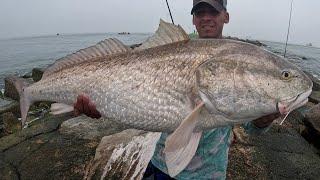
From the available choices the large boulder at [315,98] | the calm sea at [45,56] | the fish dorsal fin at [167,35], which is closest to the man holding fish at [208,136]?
the fish dorsal fin at [167,35]

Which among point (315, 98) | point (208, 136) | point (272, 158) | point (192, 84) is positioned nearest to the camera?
point (192, 84)

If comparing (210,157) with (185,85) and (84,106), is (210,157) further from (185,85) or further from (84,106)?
(84,106)

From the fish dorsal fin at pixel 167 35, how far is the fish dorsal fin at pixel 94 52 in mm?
303

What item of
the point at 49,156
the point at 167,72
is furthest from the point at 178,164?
the point at 49,156

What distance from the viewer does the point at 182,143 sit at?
9.46 feet

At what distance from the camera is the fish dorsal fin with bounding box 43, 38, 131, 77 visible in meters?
3.45

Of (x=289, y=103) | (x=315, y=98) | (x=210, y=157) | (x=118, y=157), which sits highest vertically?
(x=289, y=103)

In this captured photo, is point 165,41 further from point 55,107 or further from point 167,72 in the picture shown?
point 55,107

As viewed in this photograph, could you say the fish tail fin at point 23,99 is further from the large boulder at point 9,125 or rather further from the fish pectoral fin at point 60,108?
the large boulder at point 9,125

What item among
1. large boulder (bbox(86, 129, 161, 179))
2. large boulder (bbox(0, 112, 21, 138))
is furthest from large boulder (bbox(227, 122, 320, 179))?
large boulder (bbox(0, 112, 21, 138))

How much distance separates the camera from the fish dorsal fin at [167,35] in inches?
123

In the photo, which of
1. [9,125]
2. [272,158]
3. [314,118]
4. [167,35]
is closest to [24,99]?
[167,35]

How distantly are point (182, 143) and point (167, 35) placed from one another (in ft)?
3.13

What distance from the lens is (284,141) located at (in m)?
7.93
